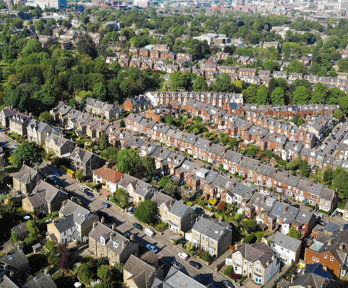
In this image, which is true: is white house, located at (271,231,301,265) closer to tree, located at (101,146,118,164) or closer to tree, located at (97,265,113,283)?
tree, located at (97,265,113,283)

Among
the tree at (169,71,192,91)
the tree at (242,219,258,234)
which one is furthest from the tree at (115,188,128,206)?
the tree at (169,71,192,91)

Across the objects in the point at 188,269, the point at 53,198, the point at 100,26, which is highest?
the point at 100,26

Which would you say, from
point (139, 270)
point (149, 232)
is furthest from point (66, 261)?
point (149, 232)

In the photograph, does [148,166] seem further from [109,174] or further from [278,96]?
[278,96]

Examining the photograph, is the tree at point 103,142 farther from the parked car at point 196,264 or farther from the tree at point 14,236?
the parked car at point 196,264

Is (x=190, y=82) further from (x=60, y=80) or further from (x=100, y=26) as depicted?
(x=100, y=26)

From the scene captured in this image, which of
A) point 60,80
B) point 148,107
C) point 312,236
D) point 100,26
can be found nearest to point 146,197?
point 312,236
